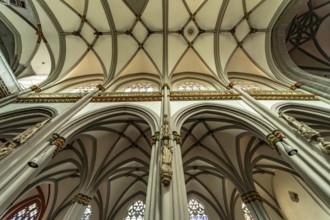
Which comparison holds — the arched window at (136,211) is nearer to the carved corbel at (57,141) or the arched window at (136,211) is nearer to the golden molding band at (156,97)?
the golden molding band at (156,97)

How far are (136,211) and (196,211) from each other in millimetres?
3497

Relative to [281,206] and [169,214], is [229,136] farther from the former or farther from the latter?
[169,214]

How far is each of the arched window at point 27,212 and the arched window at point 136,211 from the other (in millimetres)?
4743

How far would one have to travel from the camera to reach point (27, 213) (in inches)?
403

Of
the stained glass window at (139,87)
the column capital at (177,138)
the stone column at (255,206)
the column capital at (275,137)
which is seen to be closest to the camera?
the column capital at (275,137)

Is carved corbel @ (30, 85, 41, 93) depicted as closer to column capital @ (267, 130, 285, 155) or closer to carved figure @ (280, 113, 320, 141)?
column capital @ (267, 130, 285, 155)

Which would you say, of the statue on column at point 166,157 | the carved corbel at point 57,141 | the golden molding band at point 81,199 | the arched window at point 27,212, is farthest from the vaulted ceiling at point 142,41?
the arched window at point 27,212

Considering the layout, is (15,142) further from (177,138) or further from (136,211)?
(136,211)

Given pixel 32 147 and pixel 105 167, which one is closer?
pixel 32 147

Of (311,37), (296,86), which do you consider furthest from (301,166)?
(311,37)

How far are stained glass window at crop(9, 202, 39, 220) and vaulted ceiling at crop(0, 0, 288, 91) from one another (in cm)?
644

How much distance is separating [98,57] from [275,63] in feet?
34.7

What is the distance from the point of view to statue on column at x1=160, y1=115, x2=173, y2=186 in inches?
185

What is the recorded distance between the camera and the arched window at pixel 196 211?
1126cm
